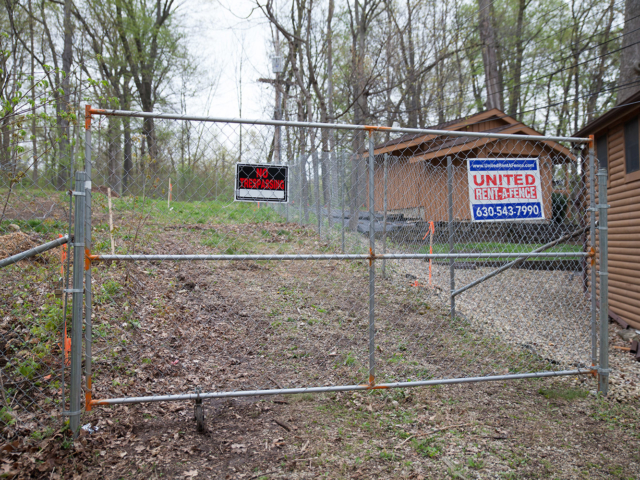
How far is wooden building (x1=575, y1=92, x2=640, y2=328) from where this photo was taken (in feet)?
23.9

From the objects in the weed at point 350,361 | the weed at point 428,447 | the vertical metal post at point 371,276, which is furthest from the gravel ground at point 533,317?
the vertical metal post at point 371,276

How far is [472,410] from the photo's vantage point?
11.9ft

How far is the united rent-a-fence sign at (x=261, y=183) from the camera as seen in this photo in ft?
9.53

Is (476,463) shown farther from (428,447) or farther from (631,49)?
(631,49)

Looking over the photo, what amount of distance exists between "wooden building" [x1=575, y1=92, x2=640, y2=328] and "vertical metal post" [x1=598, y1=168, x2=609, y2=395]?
176 inches

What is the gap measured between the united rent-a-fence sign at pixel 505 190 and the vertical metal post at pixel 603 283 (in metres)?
0.57

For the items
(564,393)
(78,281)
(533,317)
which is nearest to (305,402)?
(78,281)

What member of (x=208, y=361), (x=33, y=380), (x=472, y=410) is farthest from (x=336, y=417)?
(x=33, y=380)

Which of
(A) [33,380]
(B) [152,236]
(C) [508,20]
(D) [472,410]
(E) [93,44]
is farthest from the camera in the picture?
(E) [93,44]

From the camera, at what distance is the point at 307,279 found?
677cm

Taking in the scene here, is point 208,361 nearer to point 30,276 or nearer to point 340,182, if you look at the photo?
point 30,276

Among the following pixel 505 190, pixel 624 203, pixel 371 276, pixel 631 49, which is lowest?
pixel 371 276

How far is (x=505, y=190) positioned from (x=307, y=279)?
12.5 ft

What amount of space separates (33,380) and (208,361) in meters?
1.51
